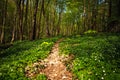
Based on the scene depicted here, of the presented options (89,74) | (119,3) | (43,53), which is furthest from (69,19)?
(89,74)

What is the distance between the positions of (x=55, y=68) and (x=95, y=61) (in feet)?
10.0

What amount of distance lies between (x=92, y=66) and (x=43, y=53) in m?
5.47

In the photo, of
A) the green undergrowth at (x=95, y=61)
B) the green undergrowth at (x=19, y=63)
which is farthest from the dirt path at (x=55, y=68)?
the green undergrowth at (x=19, y=63)

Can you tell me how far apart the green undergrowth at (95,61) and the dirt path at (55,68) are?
0.50m

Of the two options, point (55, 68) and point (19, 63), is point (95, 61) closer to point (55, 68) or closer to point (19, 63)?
point (55, 68)

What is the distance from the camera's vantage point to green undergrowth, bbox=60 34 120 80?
543 inches

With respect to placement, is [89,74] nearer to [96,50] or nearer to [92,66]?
[92,66]

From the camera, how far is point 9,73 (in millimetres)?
15055

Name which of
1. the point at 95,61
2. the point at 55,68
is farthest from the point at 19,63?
the point at 95,61

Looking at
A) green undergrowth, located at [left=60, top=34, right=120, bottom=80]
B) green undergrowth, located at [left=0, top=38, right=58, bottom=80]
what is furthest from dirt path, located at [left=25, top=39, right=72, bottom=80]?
green undergrowth, located at [left=0, top=38, right=58, bottom=80]

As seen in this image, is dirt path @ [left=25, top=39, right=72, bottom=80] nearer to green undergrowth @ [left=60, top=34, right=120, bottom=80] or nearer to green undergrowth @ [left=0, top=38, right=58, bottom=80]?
green undergrowth @ [left=60, top=34, right=120, bottom=80]

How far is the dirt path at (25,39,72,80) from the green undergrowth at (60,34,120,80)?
0.50 m

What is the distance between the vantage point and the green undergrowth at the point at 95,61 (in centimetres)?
1380

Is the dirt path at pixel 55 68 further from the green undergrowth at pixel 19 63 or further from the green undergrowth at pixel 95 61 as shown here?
the green undergrowth at pixel 19 63
